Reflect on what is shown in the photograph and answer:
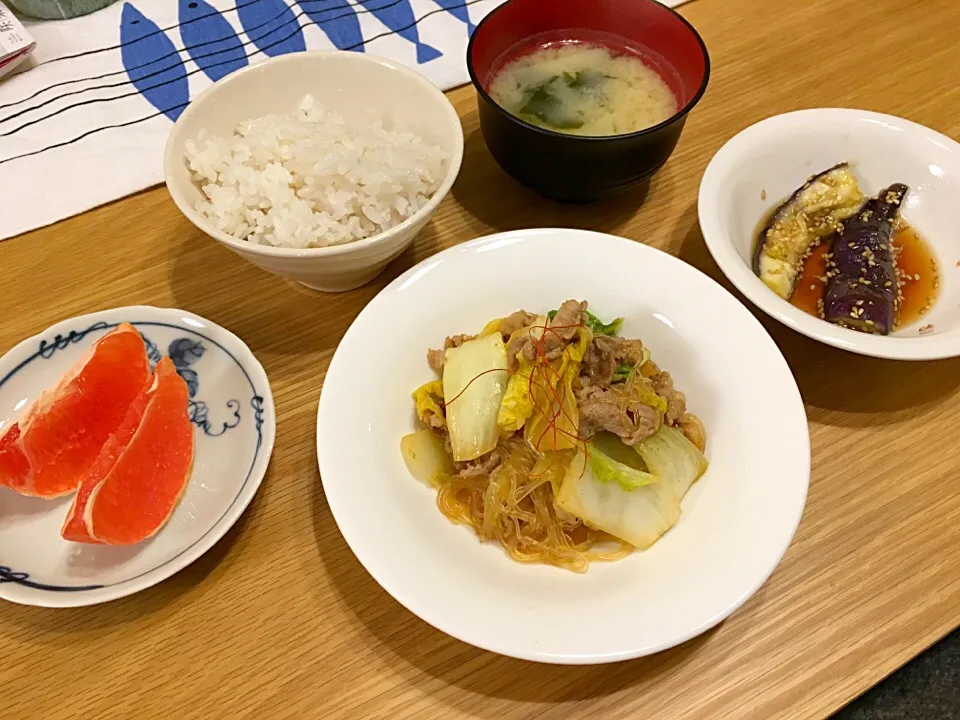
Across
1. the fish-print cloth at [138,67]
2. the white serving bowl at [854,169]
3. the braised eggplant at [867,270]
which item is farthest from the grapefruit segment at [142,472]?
the braised eggplant at [867,270]

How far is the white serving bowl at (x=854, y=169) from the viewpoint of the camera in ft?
5.12

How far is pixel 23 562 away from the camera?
1211 millimetres

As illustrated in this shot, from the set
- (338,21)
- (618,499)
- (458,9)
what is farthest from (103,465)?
(458,9)

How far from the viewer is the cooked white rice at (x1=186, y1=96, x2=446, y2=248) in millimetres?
1416

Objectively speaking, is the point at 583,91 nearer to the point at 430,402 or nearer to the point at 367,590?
the point at 430,402

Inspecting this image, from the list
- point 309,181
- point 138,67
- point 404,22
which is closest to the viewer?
point 309,181

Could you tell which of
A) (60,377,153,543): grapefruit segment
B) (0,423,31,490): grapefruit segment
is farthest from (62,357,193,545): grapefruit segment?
(0,423,31,490): grapefruit segment

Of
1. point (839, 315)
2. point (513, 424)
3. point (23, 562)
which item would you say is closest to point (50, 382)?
point (23, 562)

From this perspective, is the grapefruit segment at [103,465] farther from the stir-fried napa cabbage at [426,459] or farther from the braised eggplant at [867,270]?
the braised eggplant at [867,270]

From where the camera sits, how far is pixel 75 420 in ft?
4.26

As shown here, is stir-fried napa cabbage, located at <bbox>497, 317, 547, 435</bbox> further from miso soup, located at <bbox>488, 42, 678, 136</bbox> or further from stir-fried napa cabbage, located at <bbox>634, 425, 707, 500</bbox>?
miso soup, located at <bbox>488, 42, 678, 136</bbox>

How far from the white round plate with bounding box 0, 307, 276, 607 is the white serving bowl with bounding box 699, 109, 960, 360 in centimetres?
102

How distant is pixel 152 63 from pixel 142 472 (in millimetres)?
1427

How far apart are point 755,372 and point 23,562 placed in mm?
1326
